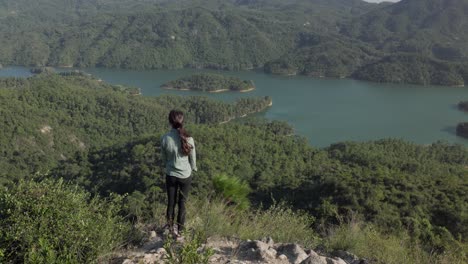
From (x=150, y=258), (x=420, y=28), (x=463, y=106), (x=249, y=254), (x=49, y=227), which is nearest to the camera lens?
(x=49, y=227)

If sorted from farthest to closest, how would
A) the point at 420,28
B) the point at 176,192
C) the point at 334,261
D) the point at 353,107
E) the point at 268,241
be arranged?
the point at 420,28, the point at 353,107, the point at 176,192, the point at 268,241, the point at 334,261

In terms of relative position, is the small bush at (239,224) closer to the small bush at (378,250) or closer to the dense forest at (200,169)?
the small bush at (378,250)

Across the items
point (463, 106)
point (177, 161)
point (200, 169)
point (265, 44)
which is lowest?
point (200, 169)

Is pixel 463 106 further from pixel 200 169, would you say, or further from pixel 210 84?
pixel 200 169

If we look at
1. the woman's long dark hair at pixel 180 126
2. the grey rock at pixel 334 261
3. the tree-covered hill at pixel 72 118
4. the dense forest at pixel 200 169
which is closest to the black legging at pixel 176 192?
the woman's long dark hair at pixel 180 126

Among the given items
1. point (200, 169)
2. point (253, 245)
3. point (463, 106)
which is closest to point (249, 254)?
point (253, 245)

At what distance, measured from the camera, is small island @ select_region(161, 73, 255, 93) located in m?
88.2

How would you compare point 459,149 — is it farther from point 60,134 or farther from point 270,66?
point 270,66

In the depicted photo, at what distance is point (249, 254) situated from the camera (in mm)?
3951

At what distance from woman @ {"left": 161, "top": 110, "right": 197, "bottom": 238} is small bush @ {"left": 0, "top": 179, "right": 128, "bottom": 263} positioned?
795mm

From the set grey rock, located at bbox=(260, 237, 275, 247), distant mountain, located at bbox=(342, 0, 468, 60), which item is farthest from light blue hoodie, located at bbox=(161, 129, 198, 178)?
distant mountain, located at bbox=(342, 0, 468, 60)

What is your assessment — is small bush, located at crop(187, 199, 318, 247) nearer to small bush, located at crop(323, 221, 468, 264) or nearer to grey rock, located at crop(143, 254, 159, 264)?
small bush, located at crop(323, 221, 468, 264)

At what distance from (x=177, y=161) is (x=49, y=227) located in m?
1.47

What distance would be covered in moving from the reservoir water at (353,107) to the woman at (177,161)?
163 ft
